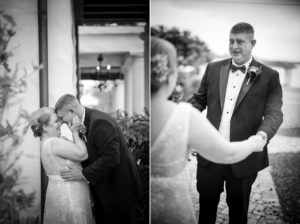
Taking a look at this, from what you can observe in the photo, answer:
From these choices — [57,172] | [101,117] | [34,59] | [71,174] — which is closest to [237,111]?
[101,117]

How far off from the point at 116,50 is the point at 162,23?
64 cm

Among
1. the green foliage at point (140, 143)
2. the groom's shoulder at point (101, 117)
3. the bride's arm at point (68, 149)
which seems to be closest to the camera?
the bride's arm at point (68, 149)

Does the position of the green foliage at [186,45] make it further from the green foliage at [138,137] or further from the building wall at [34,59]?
the building wall at [34,59]

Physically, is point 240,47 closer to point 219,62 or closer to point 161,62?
point 219,62

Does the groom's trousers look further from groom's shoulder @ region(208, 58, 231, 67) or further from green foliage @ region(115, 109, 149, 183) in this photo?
groom's shoulder @ region(208, 58, 231, 67)

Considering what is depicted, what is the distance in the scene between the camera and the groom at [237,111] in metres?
3.90

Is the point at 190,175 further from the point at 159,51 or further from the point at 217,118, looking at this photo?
the point at 159,51

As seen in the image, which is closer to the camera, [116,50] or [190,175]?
Answer: [190,175]

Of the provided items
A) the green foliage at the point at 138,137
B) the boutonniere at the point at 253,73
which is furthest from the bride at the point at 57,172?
the boutonniere at the point at 253,73

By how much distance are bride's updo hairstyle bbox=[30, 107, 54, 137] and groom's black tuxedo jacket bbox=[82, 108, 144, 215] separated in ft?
1.18

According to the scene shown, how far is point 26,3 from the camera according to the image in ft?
13.1

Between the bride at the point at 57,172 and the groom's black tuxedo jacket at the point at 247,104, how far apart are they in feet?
3.78

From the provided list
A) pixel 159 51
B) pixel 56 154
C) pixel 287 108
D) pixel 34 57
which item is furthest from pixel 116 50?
pixel 287 108

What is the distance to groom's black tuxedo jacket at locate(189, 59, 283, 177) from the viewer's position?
3896 millimetres
